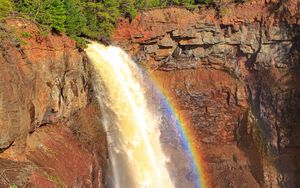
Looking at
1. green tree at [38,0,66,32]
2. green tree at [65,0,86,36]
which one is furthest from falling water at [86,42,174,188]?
green tree at [38,0,66,32]

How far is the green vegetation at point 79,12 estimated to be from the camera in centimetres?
2334

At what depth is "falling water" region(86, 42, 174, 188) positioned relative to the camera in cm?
2639

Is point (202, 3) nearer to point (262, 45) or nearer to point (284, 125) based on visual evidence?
point (262, 45)

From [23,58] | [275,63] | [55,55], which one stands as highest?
[275,63]

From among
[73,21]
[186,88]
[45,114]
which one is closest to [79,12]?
[73,21]

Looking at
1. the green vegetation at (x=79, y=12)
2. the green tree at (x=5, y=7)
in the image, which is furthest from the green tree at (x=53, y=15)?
the green tree at (x=5, y=7)

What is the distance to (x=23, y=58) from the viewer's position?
19.4m

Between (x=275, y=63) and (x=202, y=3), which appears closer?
(x=275, y=63)

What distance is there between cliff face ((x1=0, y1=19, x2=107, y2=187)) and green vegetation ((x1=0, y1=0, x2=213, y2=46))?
1275 millimetres

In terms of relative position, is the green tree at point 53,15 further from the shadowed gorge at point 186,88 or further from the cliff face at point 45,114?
the cliff face at point 45,114

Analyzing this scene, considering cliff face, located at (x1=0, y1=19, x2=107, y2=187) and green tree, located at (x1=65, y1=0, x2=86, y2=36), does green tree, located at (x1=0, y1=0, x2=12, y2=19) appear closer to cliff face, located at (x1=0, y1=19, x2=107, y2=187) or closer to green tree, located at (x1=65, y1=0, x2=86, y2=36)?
cliff face, located at (x1=0, y1=19, x2=107, y2=187)

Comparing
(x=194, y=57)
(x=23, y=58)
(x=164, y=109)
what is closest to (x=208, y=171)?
(x=164, y=109)

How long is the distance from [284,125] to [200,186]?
360 inches

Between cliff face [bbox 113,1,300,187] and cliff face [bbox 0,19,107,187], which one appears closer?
cliff face [bbox 0,19,107,187]
